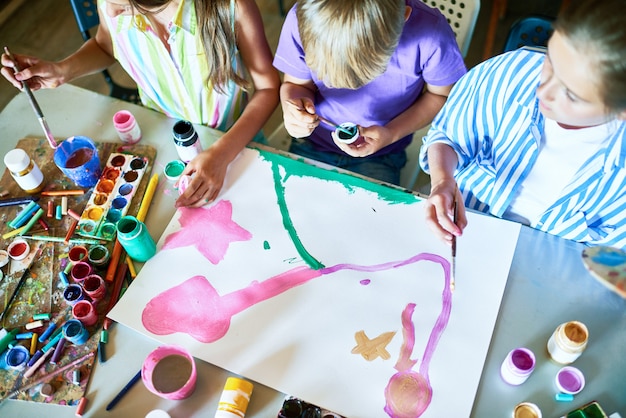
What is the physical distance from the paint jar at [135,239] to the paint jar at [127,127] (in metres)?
0.26

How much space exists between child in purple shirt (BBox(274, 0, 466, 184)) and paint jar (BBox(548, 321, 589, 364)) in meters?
0.55

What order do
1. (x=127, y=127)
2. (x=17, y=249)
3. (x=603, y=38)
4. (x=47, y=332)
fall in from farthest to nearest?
(x=127, y=127) < (x=17, y=249) < (x=47, y=332) < (x=603, y=38)

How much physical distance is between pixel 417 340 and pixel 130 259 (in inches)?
23.3

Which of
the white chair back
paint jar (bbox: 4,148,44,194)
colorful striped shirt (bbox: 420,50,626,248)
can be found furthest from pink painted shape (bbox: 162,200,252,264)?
the white chair back

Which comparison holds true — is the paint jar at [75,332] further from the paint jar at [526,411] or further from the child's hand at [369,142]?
the paint jar at [526,411]

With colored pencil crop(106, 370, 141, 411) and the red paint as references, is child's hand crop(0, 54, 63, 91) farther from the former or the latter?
colored pencil crop(106, 370, 141, 411)

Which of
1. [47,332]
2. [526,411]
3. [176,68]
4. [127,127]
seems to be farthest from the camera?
[176,68]

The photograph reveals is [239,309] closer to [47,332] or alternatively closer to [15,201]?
[47,332]

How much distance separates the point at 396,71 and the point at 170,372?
834mm

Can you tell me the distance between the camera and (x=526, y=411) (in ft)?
2.88

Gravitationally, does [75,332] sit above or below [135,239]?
below

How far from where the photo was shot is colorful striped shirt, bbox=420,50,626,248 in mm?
1027

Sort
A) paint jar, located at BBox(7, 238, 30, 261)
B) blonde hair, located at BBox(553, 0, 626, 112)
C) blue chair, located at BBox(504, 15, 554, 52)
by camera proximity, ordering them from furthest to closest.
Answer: blue chair, located at BBox(504, 15, 554, 52)
paint jar, located at BBox(7, 238, 30, 261)
blonde hair, located at BBox(553, 0, 626, 112)

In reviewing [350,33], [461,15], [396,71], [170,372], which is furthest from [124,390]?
[461,15]
